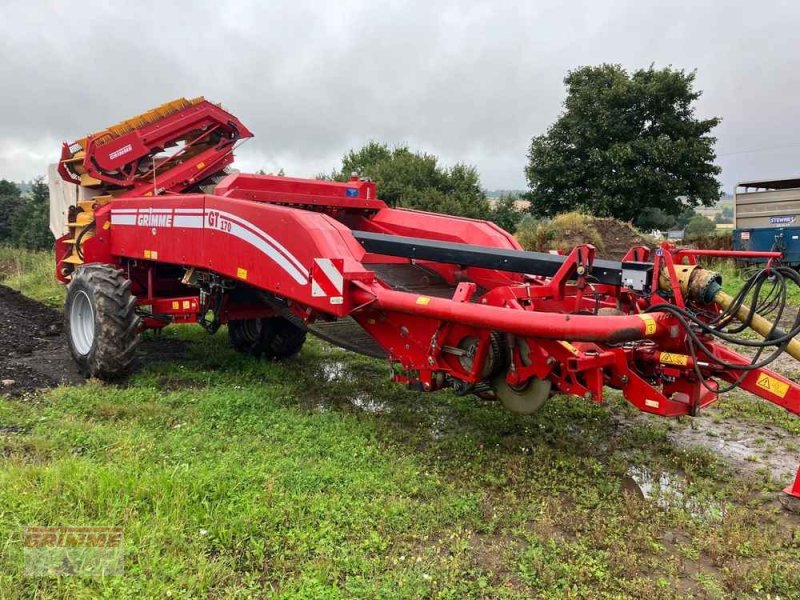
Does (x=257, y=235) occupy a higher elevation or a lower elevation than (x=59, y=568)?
higher

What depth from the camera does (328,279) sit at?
3.81 meters

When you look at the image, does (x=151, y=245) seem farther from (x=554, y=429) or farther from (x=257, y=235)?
(x=554, y=429)

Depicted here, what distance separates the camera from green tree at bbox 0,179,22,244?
36.5 meters

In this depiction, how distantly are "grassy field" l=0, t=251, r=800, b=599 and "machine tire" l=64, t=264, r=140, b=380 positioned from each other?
1.22 ft

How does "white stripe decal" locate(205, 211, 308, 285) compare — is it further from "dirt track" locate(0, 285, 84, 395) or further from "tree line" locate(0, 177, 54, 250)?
"tree line" locate(0, 177, 54, 250)

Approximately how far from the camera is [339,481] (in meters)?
3.34

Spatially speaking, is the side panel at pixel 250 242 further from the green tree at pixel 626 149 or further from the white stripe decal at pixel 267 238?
the green tree at pixel 626 149

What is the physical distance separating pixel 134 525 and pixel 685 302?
10.1 ft

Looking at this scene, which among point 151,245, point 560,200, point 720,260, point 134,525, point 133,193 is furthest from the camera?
point 560,200

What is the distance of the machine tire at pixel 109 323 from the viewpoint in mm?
5039

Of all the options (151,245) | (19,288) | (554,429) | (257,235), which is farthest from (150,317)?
(19,288)

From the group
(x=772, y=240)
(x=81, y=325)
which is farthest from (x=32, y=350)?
(x=772, y=240)

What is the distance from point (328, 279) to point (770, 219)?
14.6m

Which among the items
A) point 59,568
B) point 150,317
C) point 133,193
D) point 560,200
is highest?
point 560,200
